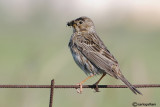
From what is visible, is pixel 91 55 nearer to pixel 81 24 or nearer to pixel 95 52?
pixel 95 52

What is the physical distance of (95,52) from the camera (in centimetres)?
765

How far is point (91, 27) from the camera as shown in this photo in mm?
8750

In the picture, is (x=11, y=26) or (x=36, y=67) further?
(x=11, y=26)

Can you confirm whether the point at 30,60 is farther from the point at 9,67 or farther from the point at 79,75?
the point at 9,67

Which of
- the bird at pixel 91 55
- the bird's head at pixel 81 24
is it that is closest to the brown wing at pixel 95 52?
the bird at pixel 91 55

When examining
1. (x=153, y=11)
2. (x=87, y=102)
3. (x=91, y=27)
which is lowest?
(x=87, y=102)

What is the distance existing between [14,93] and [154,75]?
6.34 metres

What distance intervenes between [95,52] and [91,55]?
12cm

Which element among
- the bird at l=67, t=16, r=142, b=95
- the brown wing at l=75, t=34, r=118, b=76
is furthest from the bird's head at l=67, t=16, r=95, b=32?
the brown wing at l=75, t=34, r=118, b=76

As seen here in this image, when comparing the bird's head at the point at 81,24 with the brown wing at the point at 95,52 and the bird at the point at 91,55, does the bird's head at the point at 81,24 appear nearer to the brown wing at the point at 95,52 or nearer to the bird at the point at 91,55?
the bird at the point at 91,55

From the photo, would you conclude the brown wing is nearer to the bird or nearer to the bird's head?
the bird

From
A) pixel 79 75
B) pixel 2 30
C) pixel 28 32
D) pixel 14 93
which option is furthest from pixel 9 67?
pixel 2 30

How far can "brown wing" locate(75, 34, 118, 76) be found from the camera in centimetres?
722

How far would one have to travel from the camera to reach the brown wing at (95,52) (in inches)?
284
